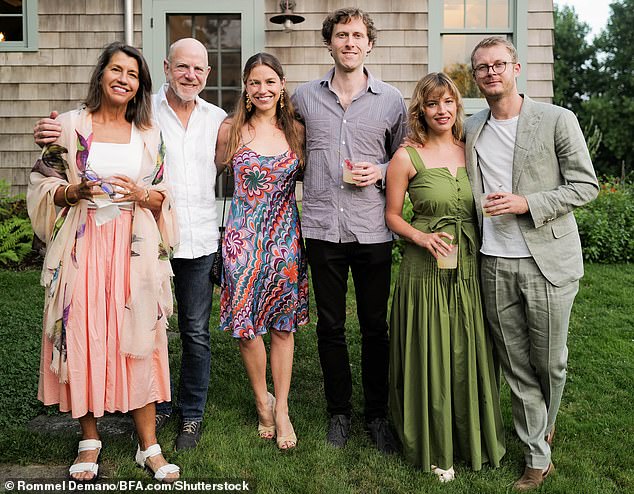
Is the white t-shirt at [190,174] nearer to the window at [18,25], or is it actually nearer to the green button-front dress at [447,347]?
the green button-front dress at [447,347]

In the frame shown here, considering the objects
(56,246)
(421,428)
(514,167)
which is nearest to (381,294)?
(421,428)

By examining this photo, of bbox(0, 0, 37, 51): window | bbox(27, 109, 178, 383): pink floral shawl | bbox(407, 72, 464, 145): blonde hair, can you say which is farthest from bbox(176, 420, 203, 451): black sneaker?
bbox(0, 0, 37, 51): window

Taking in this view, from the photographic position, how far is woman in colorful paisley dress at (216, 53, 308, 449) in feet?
10.2

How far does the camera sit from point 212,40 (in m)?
7.58

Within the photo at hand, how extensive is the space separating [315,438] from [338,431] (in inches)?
5.0

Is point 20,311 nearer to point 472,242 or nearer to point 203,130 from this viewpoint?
point 203,130

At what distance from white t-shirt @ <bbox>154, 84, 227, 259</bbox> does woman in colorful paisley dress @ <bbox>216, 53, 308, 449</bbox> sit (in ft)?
0.33

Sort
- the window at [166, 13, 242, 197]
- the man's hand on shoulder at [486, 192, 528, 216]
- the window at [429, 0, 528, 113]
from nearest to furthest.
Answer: the man's hand on shoulder at [486, 192, 528, 216] → the window at [429, 0, 528, 113] → the window at [166, 13, 242, 197]

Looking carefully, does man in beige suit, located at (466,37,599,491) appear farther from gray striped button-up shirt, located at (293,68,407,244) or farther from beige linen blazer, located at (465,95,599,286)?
gray striped button-up shirt, located at (293,68,407,244)

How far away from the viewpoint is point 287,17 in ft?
23.2

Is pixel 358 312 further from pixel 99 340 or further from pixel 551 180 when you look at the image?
pixel 99 340

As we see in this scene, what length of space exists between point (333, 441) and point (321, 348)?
1.50ft

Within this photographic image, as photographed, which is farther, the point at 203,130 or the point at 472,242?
the point at 203,130

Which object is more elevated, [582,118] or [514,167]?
[582,118]
